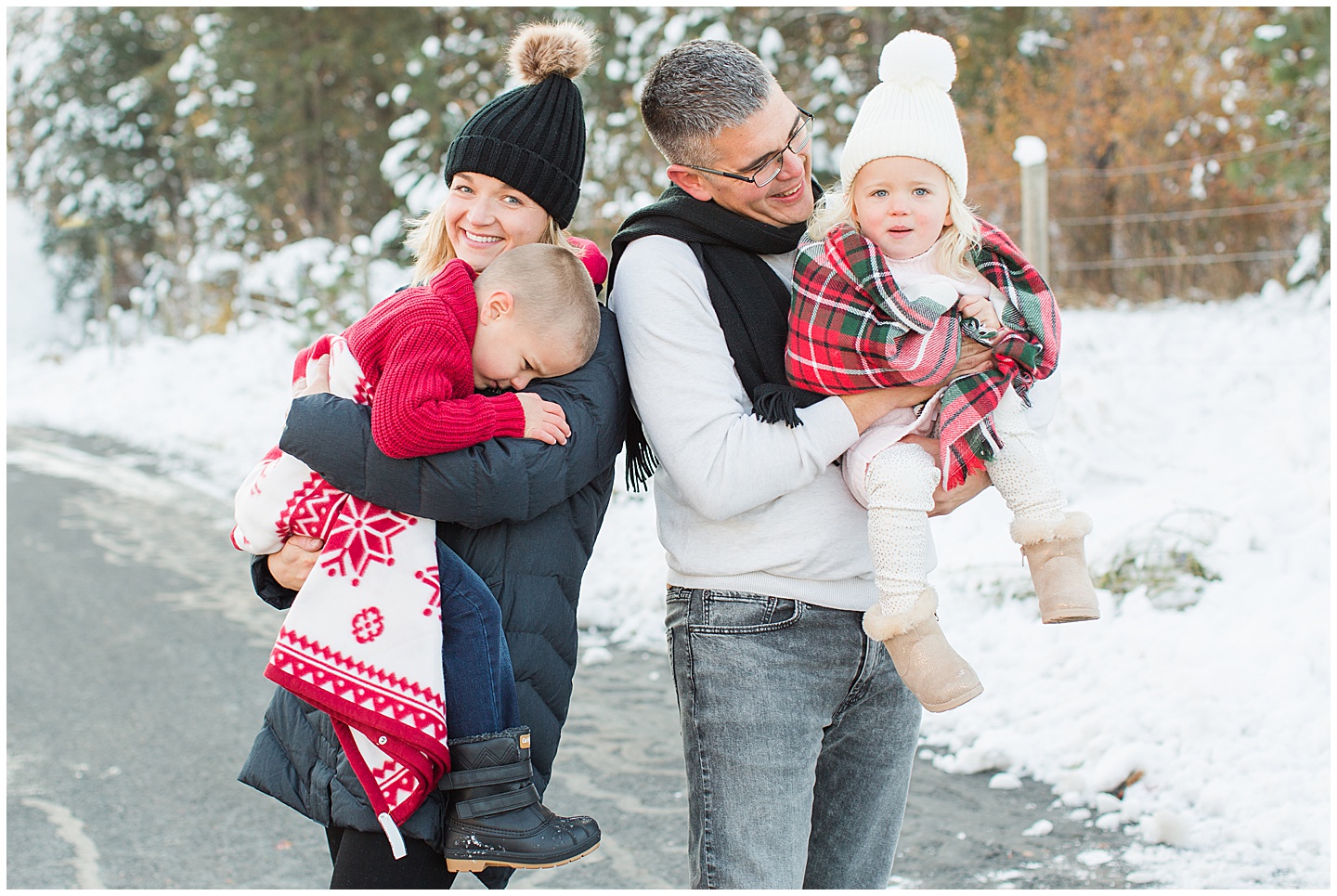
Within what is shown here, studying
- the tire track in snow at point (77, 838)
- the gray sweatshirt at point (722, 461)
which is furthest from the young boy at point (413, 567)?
the tire track in snow at point (77, 838)

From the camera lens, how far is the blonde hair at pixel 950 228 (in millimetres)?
2291

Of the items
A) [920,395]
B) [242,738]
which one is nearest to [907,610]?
[920,395]

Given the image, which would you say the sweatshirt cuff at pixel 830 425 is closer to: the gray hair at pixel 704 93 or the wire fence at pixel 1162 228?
the gray hair at pixel 704 93

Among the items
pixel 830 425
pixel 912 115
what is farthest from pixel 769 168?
pixel 830 425

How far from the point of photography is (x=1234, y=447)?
6.80 metres

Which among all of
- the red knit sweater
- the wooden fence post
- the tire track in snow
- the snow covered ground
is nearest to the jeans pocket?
the red knit sweater

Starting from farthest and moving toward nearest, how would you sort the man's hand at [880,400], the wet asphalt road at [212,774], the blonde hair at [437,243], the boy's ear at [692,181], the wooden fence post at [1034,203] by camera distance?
the wooden fence post at [1034,203] < the wet asphalt road at [212,774] < the blonde hair at [437,243] < the boy's ear at [692,181] < the man's hand at [880,400]

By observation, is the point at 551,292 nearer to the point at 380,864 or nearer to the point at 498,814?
the point at 498,814

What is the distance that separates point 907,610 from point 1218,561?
11.6ft

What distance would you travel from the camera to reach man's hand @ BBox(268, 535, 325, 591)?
80.5 inches

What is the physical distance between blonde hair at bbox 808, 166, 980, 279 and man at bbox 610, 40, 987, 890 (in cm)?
7

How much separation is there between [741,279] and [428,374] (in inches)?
24.2

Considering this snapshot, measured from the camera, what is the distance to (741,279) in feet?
7.18

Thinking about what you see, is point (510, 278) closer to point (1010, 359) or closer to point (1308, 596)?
point (1010, 359)
